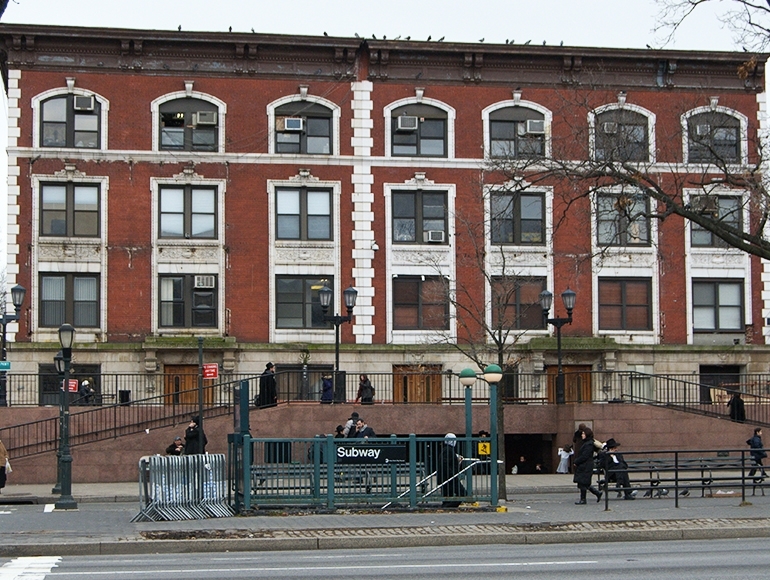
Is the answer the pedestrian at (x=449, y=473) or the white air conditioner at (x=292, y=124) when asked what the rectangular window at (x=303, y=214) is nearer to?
the white air conditioner at (x=292, y=124)

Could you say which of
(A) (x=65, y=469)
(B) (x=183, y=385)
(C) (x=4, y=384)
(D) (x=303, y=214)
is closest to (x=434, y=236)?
(D) (x=303, y=214)

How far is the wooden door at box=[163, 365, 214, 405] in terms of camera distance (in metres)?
35.8

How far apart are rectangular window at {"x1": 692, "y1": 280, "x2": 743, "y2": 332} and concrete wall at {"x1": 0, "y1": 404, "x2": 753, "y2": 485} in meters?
7.98

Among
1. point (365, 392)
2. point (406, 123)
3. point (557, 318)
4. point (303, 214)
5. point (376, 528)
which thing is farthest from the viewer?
point (406, 123)

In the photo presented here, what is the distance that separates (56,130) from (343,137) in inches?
378

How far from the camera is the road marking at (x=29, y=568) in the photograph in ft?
46.5

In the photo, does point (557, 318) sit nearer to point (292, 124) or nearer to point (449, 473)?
point (449, 473)

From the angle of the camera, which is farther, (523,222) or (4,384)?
(523,222)

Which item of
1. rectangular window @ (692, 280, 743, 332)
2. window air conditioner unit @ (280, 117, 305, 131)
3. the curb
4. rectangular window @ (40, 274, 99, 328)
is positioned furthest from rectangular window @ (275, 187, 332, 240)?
the curb

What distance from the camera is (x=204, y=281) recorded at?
39.3m

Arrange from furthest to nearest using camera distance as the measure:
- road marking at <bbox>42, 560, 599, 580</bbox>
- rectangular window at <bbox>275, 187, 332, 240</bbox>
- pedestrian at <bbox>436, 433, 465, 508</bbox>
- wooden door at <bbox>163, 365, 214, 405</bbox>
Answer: rectangular window at <bbox>275, 187, 332, 240</bbox> → wooden door at <bbox>163, 365, 214, 405</bbox> → pedestrian at <bbox>436, 433, 465, 508</bbox> → road marking at <bbox>42, 560, 599, 580</bbox>

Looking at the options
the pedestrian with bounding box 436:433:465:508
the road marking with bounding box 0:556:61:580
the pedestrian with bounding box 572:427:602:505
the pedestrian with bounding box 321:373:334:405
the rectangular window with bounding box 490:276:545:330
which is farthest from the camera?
the rectangular window with bounding box 490:276:545:330

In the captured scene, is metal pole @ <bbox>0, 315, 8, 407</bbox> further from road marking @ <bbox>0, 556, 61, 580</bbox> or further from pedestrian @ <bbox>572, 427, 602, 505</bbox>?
road marking @ <bbox>0, 556, 61, 580</bbox>

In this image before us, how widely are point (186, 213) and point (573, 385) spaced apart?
14131mm
